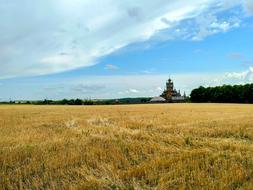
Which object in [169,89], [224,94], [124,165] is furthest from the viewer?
[169,89]

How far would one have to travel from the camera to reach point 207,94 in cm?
12188

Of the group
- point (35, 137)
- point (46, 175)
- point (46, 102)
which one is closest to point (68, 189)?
point (46, 175)

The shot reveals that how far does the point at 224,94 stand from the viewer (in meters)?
114

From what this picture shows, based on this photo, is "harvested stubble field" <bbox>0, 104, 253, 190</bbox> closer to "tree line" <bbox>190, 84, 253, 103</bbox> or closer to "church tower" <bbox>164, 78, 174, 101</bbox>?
"tree line" <bbox>190, 84, 253, 103</bbox>

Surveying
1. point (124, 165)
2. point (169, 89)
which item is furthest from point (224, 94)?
point (124, 165)

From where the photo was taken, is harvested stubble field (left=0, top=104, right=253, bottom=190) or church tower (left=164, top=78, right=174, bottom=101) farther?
church tower (left=164, top=78, right=174, bottom=101)

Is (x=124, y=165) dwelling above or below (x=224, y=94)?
below

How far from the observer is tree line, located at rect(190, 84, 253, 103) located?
106m

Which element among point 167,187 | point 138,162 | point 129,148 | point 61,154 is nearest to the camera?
point 167,187

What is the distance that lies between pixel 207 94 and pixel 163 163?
382 ft

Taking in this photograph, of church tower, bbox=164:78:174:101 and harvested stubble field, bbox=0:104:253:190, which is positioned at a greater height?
church tower, bbox=164:78:174:101

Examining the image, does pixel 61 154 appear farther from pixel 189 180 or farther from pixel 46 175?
pixel 189 180

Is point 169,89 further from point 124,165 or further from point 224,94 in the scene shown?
point 124,165

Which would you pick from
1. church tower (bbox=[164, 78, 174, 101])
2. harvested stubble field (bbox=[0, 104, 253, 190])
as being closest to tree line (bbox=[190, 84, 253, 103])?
church tower (bbox=[164, 78, 174, 101])
